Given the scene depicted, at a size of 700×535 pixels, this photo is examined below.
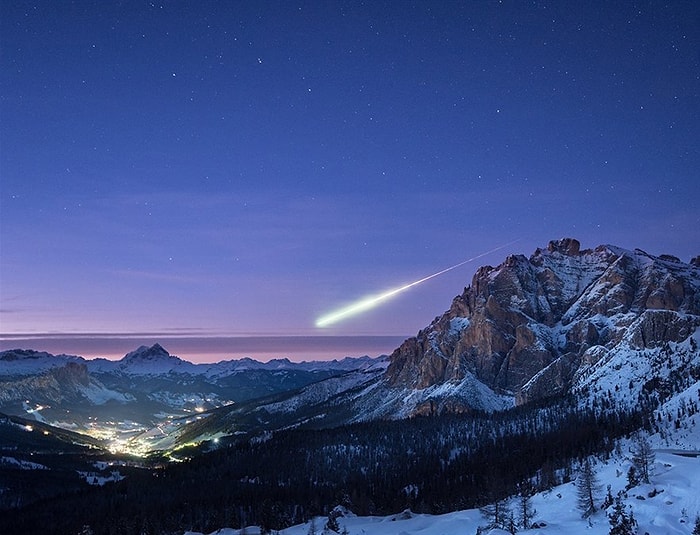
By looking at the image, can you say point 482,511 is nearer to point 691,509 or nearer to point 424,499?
point 691,509

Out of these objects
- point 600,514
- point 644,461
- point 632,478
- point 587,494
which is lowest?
point 600,514

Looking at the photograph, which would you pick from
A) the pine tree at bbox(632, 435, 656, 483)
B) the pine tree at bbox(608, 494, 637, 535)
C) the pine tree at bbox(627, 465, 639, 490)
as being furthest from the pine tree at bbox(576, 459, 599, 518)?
the pine tree at bbox(632, 435, 656, 483)

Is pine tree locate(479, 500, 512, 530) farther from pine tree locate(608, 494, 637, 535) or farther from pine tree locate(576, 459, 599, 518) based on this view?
pine tree locate(608, 494, 637, 535)

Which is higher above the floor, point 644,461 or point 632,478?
point 644,461

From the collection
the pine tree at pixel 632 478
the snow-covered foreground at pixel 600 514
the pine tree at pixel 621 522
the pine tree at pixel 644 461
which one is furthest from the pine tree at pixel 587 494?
the pine tree at pixel 644 461

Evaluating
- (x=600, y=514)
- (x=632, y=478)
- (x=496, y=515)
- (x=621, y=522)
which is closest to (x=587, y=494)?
(x=600, y=514)

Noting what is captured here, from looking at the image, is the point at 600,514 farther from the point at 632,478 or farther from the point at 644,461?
the point at 644,461
